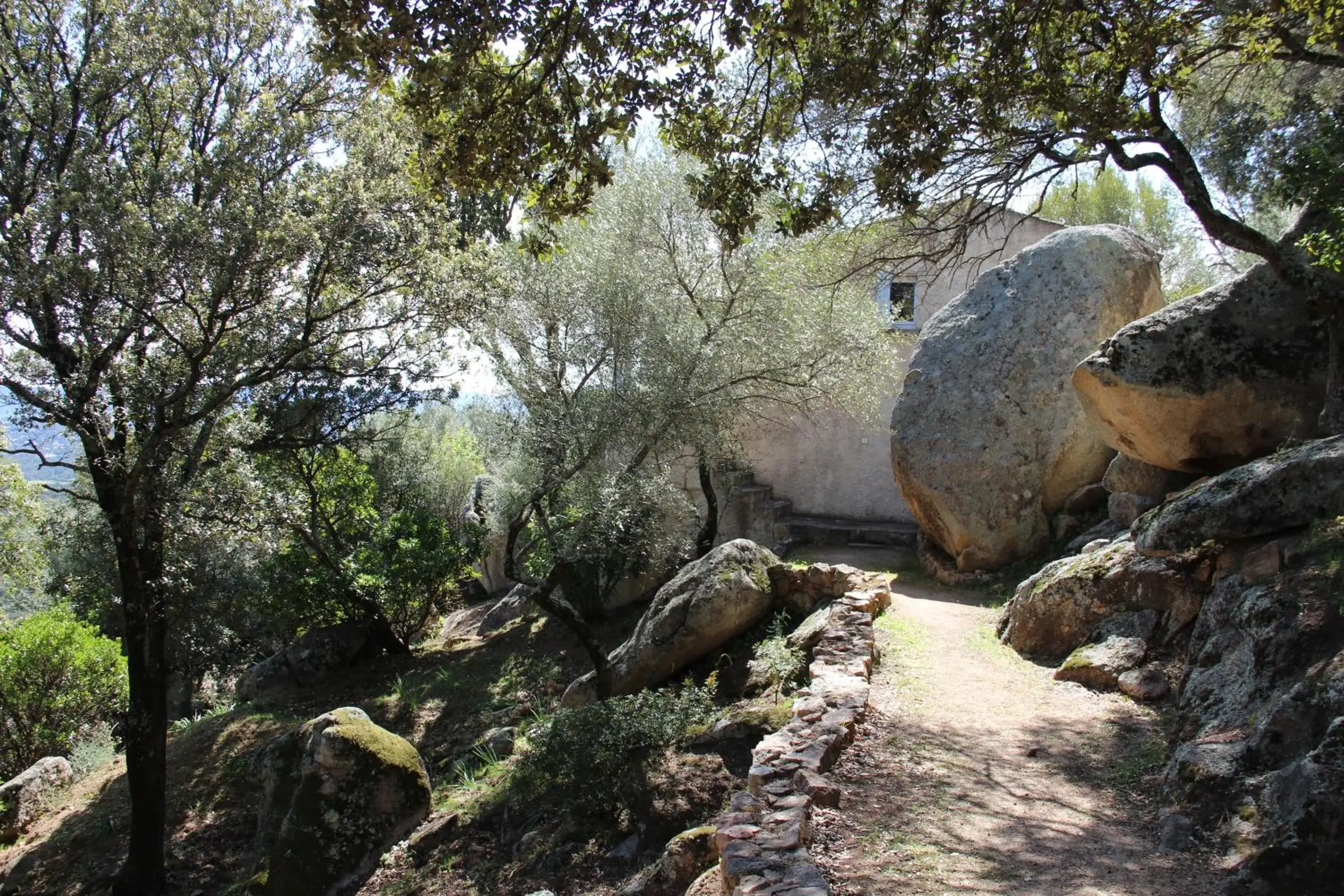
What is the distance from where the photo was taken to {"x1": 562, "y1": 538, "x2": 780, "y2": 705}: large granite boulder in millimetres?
10469

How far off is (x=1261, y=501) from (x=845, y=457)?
1156cm

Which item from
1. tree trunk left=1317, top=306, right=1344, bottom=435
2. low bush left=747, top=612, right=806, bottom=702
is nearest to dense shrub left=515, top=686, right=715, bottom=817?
low bush left=747, top=612, right=806, bottom=702

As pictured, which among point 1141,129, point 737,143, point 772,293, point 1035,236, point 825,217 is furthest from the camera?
point 1035,236

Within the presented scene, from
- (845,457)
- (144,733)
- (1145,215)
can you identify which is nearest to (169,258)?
(144,733)

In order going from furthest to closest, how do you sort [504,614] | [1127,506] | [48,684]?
1. [504,614]
2. [48,684]
3. [1127,506]

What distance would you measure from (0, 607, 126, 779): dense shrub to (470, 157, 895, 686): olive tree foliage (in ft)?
20.3

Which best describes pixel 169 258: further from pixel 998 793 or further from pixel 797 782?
pixel 998 793

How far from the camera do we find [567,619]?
11133 mm

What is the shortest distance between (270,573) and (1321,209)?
13686mm

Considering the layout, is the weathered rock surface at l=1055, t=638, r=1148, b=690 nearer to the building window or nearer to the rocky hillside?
the rocky hillside

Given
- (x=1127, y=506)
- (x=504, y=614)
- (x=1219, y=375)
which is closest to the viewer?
(x=1219, y=375)

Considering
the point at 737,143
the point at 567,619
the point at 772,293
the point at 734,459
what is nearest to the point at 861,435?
the point at 734,459

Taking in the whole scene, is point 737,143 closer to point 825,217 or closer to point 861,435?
point 825,217

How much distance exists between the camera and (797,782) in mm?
5555
